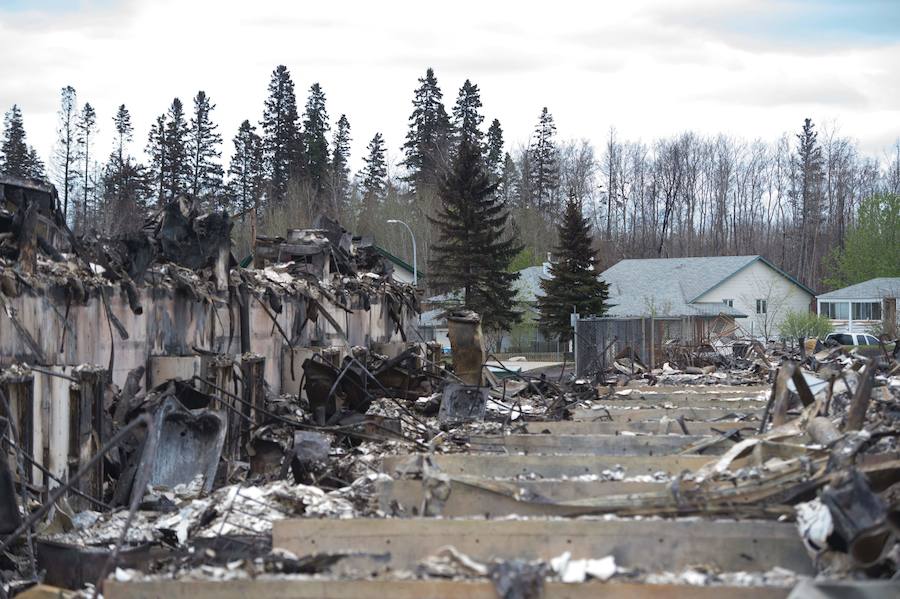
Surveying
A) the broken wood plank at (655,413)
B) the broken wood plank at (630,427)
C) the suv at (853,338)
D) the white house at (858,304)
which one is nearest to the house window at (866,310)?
the white house at (858,304)

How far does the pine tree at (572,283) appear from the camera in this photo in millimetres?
50094

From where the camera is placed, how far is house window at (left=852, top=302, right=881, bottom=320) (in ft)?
196

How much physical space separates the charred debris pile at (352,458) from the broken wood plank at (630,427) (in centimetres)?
3

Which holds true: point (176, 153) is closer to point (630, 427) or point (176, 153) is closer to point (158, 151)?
point (158, 151)

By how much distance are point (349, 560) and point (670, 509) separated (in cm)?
136

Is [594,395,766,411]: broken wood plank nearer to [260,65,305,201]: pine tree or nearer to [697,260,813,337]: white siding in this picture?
[697,260,813,337]: white siding

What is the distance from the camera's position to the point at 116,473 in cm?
895

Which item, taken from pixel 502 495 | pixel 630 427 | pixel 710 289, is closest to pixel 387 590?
pixel 502 495

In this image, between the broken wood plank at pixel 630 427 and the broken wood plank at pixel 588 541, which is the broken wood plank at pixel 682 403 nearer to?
the broken wood plank at pixel 630 427

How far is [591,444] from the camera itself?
22.6 ft

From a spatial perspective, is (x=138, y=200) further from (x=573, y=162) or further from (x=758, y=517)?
(x=758, y=517)

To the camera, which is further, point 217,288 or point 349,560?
point 217,288

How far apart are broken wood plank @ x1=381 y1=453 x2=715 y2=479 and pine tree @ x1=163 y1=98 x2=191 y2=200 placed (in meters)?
58.8

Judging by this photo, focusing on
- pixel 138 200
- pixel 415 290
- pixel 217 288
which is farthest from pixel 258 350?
pixel 138 200
